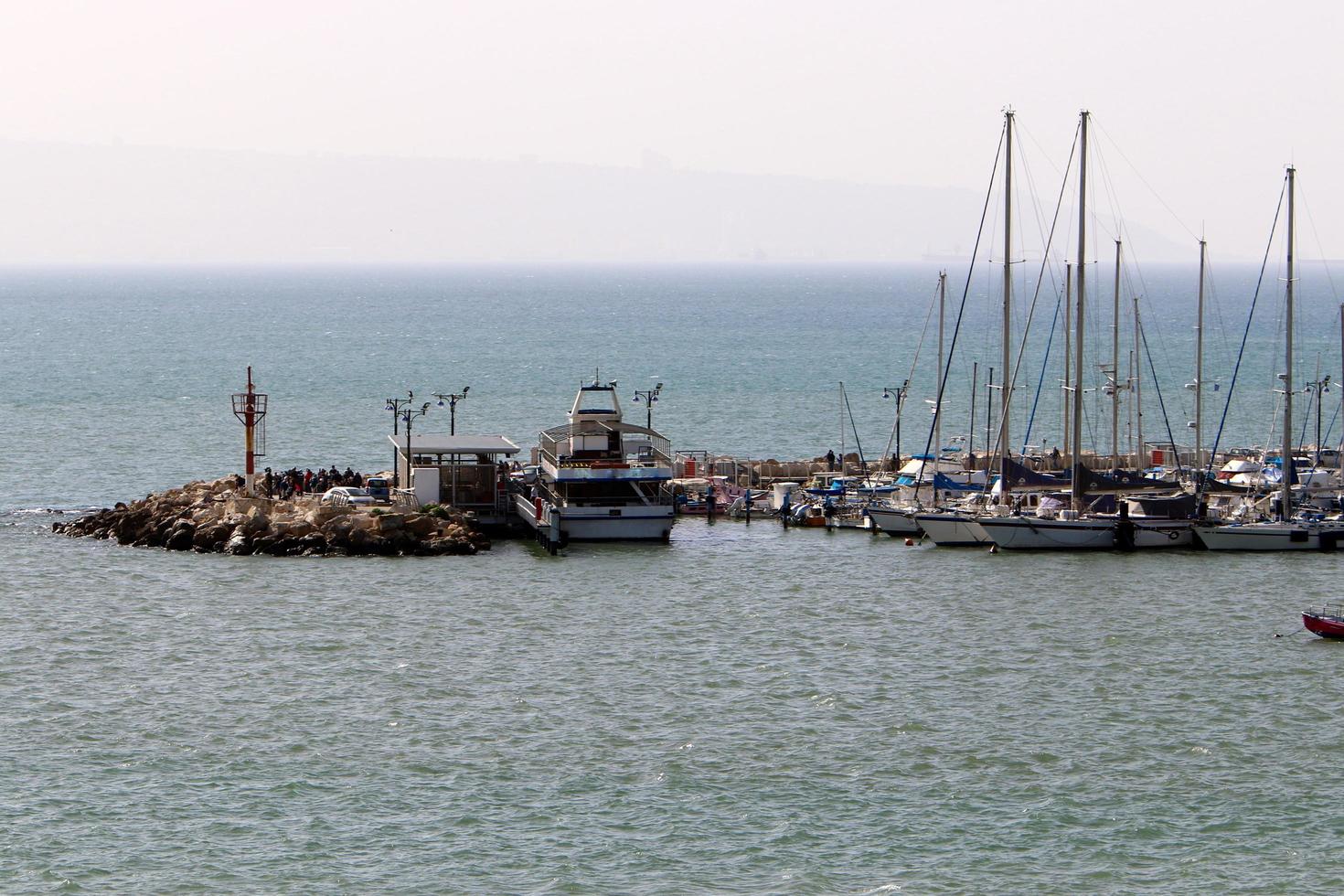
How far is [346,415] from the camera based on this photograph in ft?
385

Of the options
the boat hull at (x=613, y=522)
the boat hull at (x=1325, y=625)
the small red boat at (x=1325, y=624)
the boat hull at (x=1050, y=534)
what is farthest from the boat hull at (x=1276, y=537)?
the boat hull at (x=613, y=522)

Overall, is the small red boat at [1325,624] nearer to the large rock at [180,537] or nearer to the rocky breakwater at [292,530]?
the rocky breakwater at [292,530]

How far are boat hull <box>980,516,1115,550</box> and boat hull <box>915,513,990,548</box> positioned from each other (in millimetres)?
770

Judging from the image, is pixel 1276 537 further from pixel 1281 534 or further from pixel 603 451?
pixel 603 451

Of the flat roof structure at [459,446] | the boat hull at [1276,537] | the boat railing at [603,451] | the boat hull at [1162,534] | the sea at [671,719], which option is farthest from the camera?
the flat roof structure at [459,446]

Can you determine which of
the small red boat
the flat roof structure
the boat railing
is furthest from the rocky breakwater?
the small red boat

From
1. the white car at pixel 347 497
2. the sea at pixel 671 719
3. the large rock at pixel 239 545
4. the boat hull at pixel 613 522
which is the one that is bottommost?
the sea at pixel 671 719

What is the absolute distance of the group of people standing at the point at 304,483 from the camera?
72.3 m

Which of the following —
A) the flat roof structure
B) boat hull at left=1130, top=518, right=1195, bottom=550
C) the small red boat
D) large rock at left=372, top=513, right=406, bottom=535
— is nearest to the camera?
the small red boat

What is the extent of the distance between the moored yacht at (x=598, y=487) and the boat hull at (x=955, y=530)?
30.3ft

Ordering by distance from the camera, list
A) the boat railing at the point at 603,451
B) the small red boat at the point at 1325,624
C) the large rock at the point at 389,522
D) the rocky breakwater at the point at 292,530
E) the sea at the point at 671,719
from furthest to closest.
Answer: the boat railing at the point at 603,451 < the large rock at the point at 389,522 < the rocky breakwater at the point at 292,530 < the small red boat at the point at 1325,624 < the sea at the point at 671,719

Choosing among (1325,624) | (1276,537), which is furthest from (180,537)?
(1276,537)

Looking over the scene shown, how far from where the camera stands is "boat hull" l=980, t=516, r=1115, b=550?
66.0 metres

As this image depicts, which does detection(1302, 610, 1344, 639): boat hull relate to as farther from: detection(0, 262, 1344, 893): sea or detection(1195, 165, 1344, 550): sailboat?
detection(1195, 165, 1344, 550): sailboat
